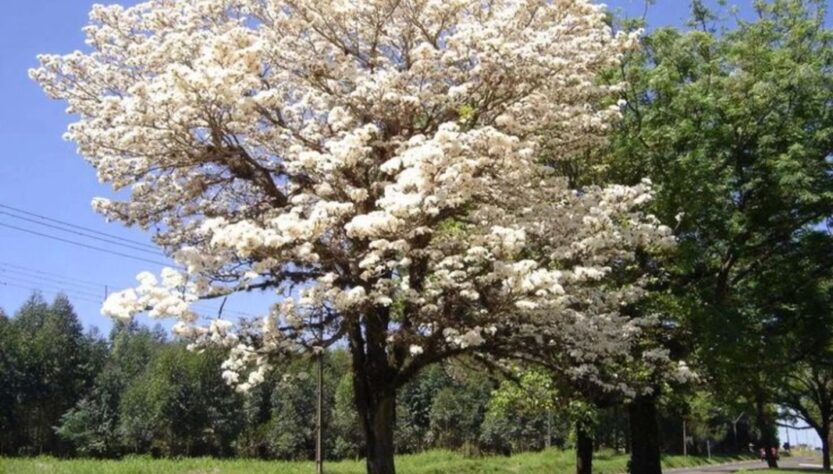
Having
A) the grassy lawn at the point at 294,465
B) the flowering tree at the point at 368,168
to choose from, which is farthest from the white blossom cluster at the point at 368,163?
the grassy lawn at the point at 294,465

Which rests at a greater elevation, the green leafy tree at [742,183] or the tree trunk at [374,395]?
the green leafy tree at [742,183]

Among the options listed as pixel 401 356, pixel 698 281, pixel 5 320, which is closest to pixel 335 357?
pixel 5 320

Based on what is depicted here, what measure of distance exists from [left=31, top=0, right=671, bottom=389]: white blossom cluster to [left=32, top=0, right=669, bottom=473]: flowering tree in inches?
1.6

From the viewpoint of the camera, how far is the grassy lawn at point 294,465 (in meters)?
29.2

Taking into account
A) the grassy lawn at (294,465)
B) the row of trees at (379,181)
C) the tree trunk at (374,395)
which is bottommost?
the grassy lawn at (294,465)

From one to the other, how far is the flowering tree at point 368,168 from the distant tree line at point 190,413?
51.3 metres

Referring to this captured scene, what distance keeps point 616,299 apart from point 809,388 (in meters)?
44.8

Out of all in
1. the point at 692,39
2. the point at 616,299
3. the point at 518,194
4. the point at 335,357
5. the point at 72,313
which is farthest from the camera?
the point at 72,313

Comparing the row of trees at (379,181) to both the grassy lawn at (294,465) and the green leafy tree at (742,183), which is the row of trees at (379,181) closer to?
the green leafy tree at (742,183)

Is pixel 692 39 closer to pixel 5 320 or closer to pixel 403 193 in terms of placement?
pixel 403 193

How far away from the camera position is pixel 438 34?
1340 centimetres

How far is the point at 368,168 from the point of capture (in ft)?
40.6

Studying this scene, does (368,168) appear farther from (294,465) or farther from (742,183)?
(294,465)

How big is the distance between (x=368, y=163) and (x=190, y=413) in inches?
2387
